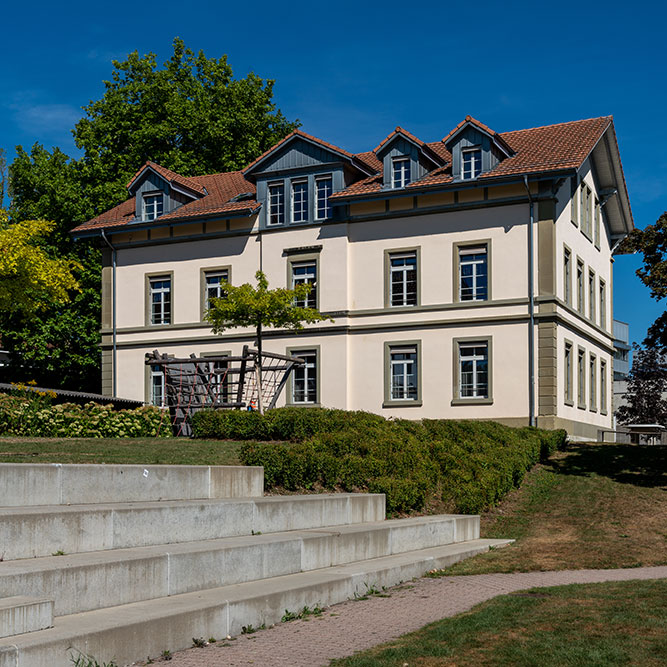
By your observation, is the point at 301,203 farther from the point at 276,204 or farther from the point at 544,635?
the point at 544,635

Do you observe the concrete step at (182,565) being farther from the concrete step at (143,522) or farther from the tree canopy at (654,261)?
the tree canopy at (654,261)

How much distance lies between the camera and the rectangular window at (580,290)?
36156 mm

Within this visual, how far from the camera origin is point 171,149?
4709cm

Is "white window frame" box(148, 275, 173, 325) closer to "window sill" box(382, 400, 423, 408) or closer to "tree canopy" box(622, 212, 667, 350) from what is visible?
"window sill" box(382, 400, 423, 408)

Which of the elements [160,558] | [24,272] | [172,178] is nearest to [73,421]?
[160,558]

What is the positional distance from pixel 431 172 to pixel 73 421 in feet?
63.5

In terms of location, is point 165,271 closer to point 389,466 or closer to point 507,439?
point 507,439

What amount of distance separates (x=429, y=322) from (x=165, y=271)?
434 inches

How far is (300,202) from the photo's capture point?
36812 mm

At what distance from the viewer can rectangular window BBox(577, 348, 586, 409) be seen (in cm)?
3578

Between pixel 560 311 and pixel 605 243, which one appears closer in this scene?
pixel 560 311

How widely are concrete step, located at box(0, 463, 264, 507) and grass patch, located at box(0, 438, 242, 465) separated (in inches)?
51.6

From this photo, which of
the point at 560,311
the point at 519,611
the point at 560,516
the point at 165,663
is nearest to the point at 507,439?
the point at 560,516

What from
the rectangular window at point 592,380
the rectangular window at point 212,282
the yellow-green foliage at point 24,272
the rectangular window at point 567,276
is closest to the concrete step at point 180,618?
the yellow-green foliage at point 24,272
